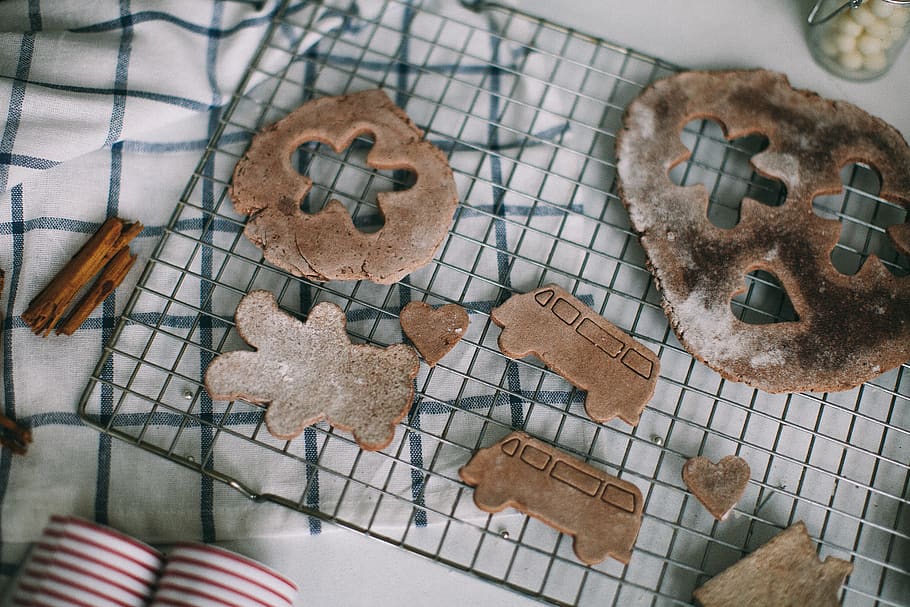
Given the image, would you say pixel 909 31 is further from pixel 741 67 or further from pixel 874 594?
pixel 874 594

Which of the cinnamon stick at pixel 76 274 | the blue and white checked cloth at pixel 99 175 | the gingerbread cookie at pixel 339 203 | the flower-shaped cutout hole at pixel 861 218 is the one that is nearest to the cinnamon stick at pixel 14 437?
→ the blue and white checked cloth at pixel 99 175

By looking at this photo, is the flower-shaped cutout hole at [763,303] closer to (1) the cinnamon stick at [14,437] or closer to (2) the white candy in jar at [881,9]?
(2) the white candy in jar at [881,9]

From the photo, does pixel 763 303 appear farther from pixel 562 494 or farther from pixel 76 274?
pixel 76 274

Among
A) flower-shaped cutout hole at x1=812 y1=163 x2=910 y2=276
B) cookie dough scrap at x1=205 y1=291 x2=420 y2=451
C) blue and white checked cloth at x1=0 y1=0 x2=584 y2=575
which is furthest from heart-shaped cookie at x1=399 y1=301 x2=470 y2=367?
flower-shaped cutout hole at x1=812 y1=163 x2=910 y2=276

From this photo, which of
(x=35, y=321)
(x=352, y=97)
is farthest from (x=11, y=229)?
(x=352, y=97)

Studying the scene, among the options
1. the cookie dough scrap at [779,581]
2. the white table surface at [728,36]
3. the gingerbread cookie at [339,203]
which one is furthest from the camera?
the white table surface at [728,36]

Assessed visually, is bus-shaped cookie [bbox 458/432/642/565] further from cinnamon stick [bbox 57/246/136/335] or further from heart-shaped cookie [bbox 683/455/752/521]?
cinnamon stick [bbox 57/246/136/335]

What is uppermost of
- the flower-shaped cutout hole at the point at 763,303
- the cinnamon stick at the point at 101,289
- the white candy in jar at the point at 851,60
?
the white candy in jar at the point at 851,60
